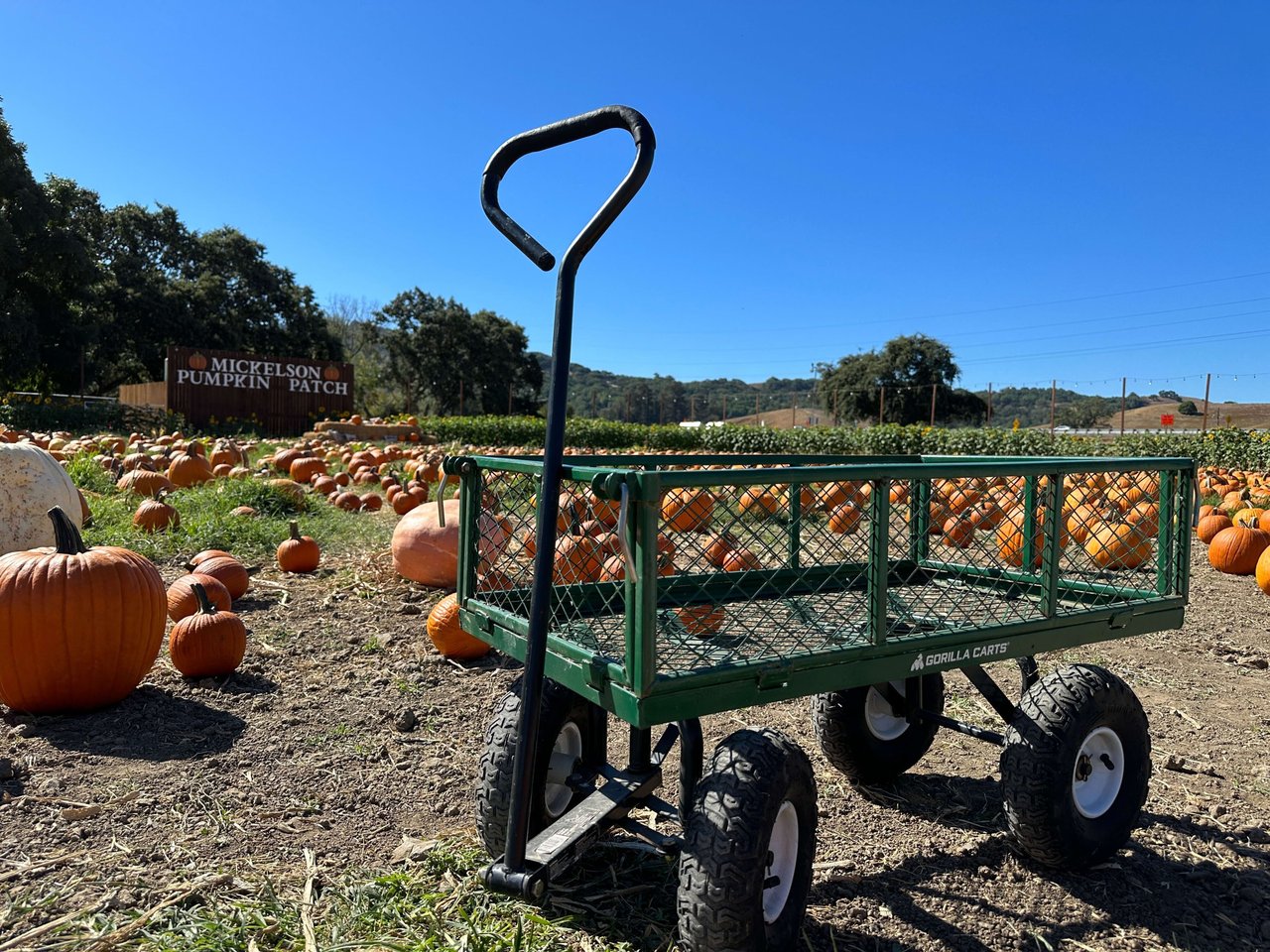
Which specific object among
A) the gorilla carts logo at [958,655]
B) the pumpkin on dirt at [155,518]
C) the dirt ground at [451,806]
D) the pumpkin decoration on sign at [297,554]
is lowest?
the dirt ground at [451,806]

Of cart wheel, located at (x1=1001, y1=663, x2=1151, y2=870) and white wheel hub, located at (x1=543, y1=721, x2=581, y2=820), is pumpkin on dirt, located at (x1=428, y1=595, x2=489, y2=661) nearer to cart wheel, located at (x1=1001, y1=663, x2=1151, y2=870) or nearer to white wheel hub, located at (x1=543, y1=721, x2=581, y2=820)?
white wheel hub, located at (x1=543, y1=721, x2=581, y2=820)

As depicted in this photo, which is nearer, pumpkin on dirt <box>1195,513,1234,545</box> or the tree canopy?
pumpkin on dirt <box>1195,513,1234,545</box>

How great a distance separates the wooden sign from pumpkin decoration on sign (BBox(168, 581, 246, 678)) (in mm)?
24766

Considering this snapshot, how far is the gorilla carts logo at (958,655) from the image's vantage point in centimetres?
247

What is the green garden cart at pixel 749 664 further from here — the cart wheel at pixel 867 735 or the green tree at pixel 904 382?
the green tree at pixel 904 382

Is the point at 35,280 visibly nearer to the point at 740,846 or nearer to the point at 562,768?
the point at 562,768

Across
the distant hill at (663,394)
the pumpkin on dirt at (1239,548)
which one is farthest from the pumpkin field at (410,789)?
the distant hill at (663,394)

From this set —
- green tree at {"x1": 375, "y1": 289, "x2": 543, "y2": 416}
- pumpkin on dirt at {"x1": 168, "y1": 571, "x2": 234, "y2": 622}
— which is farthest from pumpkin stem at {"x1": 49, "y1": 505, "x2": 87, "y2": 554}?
green tree at {"x1": 375, "y1": 289, "x2": 543, "y2": 416}

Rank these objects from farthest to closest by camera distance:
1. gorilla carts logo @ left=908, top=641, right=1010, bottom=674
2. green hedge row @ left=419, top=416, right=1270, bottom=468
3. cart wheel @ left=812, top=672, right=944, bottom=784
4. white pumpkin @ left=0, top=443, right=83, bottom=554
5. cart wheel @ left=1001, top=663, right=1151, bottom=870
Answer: green hedge row @ left=419, top=416, right=1270, bottom=468 → white pumpkin @ left=0, top=443, right=83, bottom=554 → cart wheel @ left=812, top=672, right=944, bottom=784 → cart wheel @ left=1001, top=663, right=1151, bottom=870 → gorilla carts logo @ left=908, top=641, right=1010, bottom=674

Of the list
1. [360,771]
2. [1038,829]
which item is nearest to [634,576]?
[1038,829]

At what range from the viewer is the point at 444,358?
166ft

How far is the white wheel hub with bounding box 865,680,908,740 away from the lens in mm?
3582

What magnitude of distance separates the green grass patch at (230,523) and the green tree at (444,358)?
40.2 metres

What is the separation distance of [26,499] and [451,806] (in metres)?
5.53
